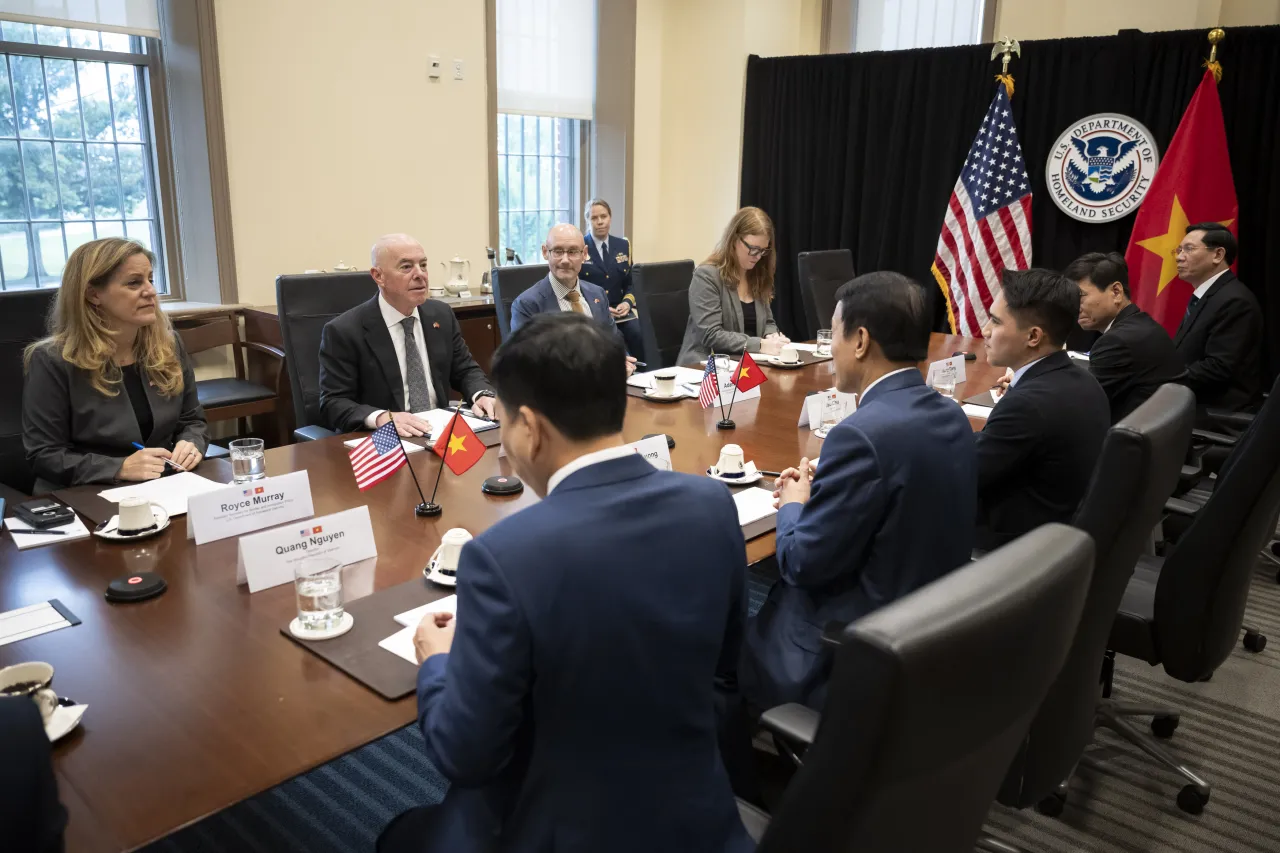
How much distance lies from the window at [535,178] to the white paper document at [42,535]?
4535 mm

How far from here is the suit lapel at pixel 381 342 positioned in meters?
3.20

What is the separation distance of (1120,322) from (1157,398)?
187 cm

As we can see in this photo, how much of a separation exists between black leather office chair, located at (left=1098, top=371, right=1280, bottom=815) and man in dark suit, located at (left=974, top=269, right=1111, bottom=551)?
0.29m

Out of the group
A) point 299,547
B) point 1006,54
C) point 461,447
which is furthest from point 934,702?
point 1006,54

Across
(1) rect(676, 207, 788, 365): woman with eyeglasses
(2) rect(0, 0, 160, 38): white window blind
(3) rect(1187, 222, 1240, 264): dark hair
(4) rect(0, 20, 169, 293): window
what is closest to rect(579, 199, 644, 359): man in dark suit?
(1) rect(676, 207, 788, 365): woman with eyeglasses

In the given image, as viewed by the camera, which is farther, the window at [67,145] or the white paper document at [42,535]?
the window at [67,145]

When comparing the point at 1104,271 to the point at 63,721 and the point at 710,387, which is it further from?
the point at 63,721

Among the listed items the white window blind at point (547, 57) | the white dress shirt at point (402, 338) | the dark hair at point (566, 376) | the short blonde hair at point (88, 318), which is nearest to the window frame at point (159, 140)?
the white window blind at point (547, 57)

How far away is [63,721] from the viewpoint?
128 cm

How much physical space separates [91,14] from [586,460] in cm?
458

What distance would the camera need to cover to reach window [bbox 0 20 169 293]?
4465 millimetres

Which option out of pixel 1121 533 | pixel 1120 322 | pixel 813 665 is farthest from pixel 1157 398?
pixel 1120 322

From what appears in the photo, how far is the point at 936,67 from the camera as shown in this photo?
6.04m

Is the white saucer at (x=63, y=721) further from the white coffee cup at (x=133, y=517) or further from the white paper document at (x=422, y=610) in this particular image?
the white coffee cup at (x=133, y=517)
